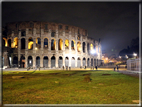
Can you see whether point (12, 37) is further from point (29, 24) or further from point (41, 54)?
point (41, 54)

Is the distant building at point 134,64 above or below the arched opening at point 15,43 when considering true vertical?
below

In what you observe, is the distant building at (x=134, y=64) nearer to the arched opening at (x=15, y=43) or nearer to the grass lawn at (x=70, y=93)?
the grass lawn at (x=70, y=93)

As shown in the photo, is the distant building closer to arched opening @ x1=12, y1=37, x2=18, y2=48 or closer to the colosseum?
the colosseum

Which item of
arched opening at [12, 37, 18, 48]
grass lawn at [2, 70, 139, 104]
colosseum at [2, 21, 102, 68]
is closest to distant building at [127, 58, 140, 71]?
grass lawn at [2, 70, 139, 104]

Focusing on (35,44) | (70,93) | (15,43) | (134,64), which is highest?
(15,43)

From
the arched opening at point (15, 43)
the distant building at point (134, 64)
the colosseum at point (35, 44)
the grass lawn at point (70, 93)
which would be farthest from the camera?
the arched opening at point (15, 43)

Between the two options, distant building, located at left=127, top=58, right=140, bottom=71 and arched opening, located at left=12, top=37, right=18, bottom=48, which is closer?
distant building, located at left=127, top=58, right=140, bottom=71

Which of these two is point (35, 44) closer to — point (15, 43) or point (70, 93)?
point (15, 43)

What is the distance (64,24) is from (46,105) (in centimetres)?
4592

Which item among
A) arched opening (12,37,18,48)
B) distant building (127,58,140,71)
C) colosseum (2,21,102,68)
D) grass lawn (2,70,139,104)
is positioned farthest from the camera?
arched opening (12,37,18,48)

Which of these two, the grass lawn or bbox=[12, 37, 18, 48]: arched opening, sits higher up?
bbox=[12, 37, 18, 48]: arched opening

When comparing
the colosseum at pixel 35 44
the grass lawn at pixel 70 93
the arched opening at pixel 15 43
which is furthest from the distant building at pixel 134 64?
the arched opening at pixel 15 43

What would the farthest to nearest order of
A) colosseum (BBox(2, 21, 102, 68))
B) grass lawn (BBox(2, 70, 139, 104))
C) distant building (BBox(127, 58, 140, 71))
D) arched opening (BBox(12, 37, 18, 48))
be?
1. arched opening (BBox(12, 37, 18, 48))
2. colosseum (BBox(2, 21, 102, 68))
3. distant building (BBox(127, 58, 140, 71))
4. grass lawn (BBox(2, 70, 139, 104))

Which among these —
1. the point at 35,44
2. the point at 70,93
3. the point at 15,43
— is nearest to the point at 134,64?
the point at 70,93
